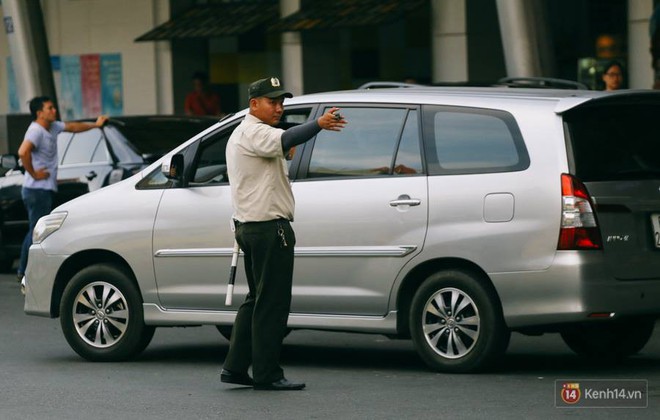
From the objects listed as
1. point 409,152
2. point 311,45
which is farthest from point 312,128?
point 311,45

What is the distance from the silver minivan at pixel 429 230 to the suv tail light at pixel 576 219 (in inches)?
0.4

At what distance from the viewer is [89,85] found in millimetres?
29156

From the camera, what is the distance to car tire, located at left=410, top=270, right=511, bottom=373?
934 cm

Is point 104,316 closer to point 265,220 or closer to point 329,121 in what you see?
point 265,220

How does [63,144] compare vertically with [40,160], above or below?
above

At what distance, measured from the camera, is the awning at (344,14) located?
22.0 metres

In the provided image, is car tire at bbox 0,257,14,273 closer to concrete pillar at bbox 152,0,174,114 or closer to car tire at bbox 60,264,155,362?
car tire at bbox 60,264,155,362

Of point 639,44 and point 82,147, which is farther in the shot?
point 639,44

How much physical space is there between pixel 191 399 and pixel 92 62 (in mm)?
20649

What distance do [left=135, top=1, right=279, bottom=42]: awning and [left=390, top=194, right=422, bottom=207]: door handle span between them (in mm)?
15909

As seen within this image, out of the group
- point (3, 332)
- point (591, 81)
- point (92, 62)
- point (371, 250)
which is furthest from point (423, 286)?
point (92, 62)

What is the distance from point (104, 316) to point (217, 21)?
52.4 feet

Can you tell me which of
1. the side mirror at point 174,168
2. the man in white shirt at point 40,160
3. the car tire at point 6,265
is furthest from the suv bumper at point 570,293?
the car tire at point 6,265

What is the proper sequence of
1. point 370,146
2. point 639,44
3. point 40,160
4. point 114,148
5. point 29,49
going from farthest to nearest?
point 29,49 < point 639,44 < point 114,148 < point 40,160 < point 370,146
